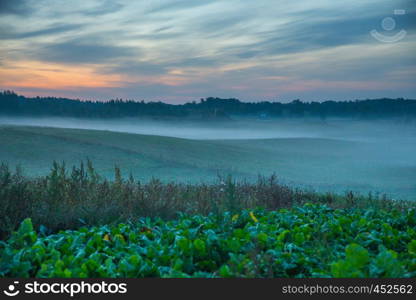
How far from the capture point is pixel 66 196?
7.54 metres

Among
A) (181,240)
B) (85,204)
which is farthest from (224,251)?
(85,204)

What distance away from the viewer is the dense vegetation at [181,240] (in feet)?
11.7

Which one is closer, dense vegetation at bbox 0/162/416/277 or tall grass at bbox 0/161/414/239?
dense vegetation at bbox 0/162/416/277

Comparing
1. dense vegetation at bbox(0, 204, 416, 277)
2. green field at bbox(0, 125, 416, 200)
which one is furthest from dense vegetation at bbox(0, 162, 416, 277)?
green field at bbox(0, 125, 416, 200)

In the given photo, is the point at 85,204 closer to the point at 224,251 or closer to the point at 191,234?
the point at 191,234

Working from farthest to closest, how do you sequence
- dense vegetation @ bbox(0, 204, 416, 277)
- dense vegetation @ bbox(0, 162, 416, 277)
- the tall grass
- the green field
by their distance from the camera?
the green field
the tall grass
dense vegetation @ bbox(0, 162, 416, 277)
dense vegetation @ bbox(0, 204, 416, 277)

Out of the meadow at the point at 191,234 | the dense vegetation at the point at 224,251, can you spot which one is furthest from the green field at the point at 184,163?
the dense vegetation at the point at 224,251

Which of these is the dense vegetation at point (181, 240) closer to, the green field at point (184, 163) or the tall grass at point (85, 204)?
the tall grass at point (85, 204)

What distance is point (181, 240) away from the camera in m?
4.14

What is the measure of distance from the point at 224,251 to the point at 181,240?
0.39 m

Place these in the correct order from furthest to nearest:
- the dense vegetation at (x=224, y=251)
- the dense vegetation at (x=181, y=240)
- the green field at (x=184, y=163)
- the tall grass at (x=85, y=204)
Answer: the green field at (x=184, y=163) → the tall grass at (x=85, y=204) → the dense vegetation at (x=181, y=240) → the dense vegetation at (x=224, y=251)

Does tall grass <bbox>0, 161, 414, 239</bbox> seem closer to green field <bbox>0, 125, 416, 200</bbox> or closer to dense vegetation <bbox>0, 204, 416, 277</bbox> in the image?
dense vegetation <bbox>0, 204, 416, 277</bbox>

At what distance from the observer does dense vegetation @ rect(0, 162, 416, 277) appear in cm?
355

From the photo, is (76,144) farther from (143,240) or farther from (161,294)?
(161,294)
